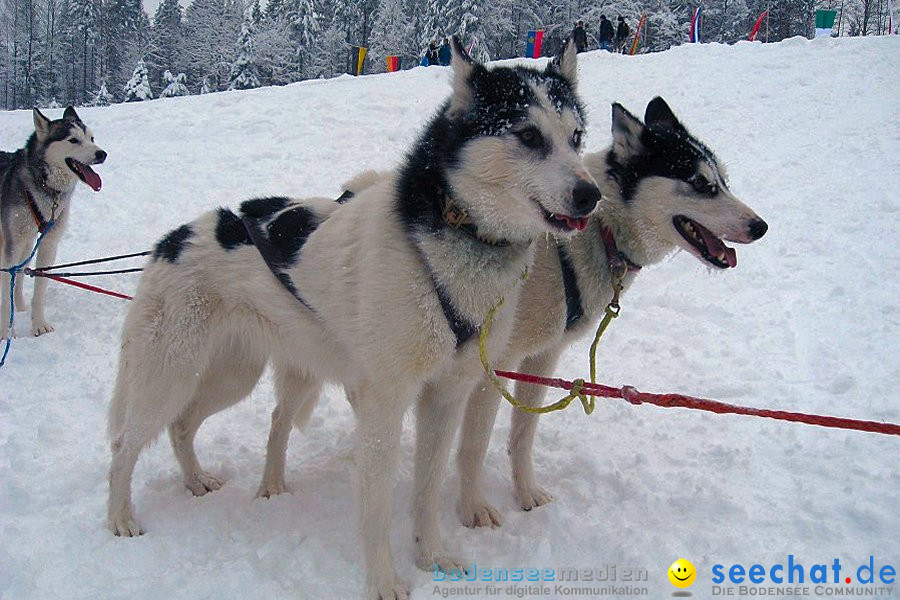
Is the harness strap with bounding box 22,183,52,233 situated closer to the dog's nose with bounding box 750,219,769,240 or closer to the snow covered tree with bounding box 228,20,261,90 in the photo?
the dog's nose with bounding box 750,219,769,240

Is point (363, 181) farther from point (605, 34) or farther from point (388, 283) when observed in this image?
point (605, 34)

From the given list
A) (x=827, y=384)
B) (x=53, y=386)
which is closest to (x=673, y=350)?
(x=827, y=384)

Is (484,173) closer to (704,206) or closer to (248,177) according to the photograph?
(704,206)

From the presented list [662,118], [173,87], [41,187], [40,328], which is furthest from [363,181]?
[173,87]

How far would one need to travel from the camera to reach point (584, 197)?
7.37ft

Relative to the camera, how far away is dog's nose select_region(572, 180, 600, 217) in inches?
88.5

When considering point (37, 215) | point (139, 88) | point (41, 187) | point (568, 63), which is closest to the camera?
point (568, 63)

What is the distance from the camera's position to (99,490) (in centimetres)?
352

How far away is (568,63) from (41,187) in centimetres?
673

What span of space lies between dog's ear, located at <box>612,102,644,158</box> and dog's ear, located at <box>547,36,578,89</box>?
1.61 ft

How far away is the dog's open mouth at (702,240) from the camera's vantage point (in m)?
3.11

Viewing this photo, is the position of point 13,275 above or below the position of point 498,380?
below

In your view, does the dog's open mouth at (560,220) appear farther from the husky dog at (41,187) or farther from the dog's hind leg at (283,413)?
the husky dog at (41,187)

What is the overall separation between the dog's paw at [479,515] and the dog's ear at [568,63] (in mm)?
2205
